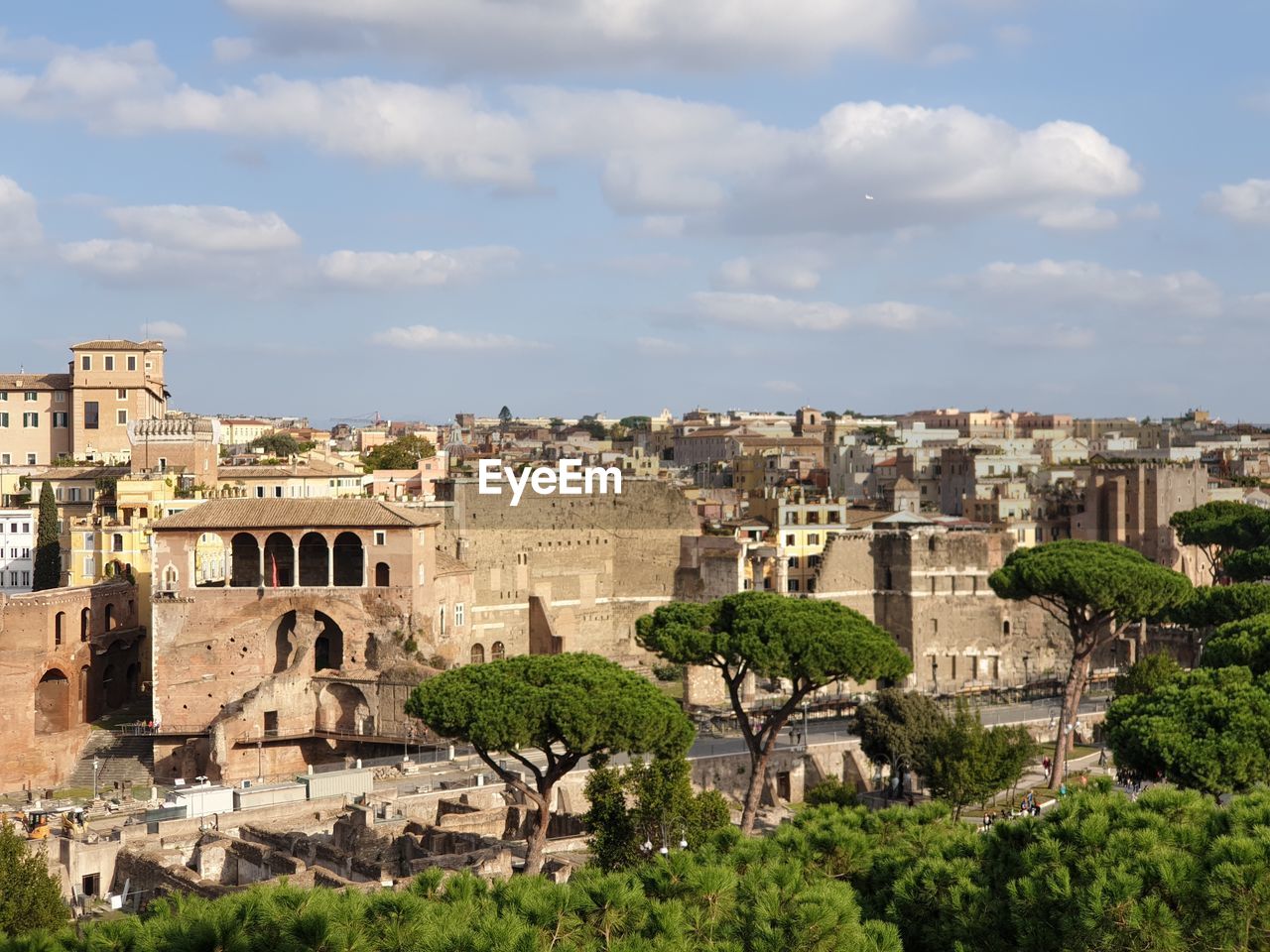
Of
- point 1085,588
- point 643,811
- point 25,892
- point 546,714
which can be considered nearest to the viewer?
point 25,892

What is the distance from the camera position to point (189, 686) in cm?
5916

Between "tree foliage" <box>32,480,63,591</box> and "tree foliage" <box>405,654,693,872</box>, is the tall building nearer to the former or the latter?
"tree foliage" <box>32,480,63,591</box>

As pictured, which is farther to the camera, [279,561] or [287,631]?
[279,561]

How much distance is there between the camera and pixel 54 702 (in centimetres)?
5881

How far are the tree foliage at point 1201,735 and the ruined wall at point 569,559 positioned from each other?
3990 centimetres

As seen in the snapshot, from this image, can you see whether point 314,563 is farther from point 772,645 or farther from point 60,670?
point 772,645

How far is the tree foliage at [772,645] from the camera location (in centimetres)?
4331

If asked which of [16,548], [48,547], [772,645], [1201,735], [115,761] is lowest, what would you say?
[115,761]

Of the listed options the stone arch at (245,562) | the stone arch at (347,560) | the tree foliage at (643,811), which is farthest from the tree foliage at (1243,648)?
the stone arch at (245,562)

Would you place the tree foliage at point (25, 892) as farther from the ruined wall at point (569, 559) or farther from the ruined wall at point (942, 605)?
the ruined wall at point (942, 605)

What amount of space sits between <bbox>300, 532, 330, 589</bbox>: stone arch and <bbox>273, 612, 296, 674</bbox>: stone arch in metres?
2.78

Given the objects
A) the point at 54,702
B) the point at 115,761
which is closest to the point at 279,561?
the point at 54,702

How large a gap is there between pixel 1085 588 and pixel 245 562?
106 ft

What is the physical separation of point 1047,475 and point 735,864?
76151 mm
